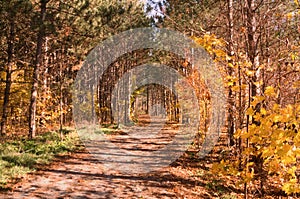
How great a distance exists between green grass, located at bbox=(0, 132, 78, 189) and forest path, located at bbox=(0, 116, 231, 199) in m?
0.36

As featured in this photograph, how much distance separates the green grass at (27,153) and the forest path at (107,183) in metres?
0.36

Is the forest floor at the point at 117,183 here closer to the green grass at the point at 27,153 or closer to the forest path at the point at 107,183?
the forest path at the point at 107,183

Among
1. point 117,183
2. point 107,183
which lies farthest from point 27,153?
point 117,183

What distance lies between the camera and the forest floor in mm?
7053

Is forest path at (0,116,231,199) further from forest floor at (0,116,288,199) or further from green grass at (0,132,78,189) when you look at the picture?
green grass at (0,132,78,189)

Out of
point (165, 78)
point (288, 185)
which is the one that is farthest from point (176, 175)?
point (165, 78)

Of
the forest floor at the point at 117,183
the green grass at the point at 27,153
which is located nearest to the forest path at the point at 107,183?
the forest floor at the point at 117,183

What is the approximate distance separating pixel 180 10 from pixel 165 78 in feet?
76.0

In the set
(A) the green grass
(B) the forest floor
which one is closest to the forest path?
(B) the forest floor

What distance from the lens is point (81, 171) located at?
9.41m

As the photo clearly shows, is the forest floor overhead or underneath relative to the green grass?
underneath

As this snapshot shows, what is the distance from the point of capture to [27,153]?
10.5m

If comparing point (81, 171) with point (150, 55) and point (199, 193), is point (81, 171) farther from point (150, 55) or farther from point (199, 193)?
point (150, 55)

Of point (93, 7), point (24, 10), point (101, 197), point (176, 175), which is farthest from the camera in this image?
point (93, 7)
